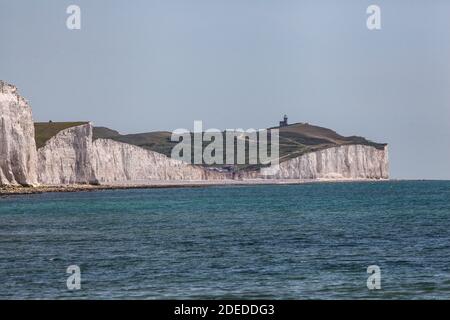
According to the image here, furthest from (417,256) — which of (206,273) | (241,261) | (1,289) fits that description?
(1,289)

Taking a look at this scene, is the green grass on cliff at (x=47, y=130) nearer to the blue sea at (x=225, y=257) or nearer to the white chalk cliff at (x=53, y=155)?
the white chalk cliff at (x=53, y=155)

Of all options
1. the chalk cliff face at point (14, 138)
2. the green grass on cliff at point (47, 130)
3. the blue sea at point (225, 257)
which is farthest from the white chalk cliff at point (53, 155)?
the blue sea at point (225, 257)

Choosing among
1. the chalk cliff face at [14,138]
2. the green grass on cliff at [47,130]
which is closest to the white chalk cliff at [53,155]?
the chalk cliff face at [14,138]

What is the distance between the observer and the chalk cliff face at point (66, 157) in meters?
153

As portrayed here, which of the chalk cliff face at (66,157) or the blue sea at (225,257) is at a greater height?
the chalk cliff face at (66,157)

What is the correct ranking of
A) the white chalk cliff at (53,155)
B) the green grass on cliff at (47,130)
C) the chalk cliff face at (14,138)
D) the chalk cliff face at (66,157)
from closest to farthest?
the chalk cliff face at (14,138)
the white chalk cliff at (53,155)
the chalk cliff face at (66,157)
the green grass on cliff at (47,130)

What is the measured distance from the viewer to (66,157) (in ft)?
516

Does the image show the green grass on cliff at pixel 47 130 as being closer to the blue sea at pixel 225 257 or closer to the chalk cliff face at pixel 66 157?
the chalk cliff face at pixel 66 157

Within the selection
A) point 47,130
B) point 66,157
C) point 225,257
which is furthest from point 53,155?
point 225,257

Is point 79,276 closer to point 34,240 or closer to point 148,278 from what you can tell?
point 148,278

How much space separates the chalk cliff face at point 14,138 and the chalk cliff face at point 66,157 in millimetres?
22989

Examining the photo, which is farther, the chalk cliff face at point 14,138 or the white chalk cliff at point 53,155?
the white chalk cliff at point 53,155

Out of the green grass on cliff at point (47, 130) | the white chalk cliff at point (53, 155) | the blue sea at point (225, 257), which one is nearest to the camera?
the blue sea at point (225, 257)

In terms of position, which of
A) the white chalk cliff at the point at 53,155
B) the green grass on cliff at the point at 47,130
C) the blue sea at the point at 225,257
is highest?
the green grass on cliff at the point at 47,130
